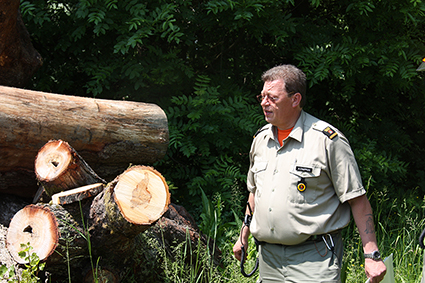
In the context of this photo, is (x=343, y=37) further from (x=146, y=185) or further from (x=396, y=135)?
(x=146, y=185)

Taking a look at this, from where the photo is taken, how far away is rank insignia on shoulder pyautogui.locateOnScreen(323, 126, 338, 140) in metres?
2.16

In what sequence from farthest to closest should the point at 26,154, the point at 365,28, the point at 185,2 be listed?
the point at 365,28
the point at 185,2
the point at 26,154

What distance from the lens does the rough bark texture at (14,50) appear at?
384cm

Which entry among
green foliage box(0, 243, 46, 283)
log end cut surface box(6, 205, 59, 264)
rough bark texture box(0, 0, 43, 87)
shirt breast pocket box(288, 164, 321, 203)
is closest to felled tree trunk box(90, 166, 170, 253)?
log end cut surface box(6, 205, 59, 264)

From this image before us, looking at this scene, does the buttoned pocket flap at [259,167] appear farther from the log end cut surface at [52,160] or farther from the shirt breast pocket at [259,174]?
the log end cut surface at [52,160]

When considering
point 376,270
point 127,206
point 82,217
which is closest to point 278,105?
point 376,270

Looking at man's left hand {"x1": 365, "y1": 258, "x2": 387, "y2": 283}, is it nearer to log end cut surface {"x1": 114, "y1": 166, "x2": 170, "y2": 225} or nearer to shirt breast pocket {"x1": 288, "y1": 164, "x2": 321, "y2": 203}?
shirt breast pocket {"x1": 288, "y1": 164, "x2": 321, "y2": 203}

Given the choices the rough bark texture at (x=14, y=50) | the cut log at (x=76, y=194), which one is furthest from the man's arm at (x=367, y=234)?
the rough bark texture at (x=14, y=50)

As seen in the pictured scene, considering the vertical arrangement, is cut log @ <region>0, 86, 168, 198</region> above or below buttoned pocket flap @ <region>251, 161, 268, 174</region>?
→ below

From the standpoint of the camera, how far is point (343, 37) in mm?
4668

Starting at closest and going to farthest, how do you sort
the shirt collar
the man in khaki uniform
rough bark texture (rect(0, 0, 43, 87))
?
the man in khaki uniform
the shirt collar
rough bark texture (rect(0, 0, 43, 87))

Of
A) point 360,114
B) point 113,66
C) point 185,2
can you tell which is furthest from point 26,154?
point 360,114

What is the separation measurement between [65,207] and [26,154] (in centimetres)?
84

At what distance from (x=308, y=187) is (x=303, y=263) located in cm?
43
